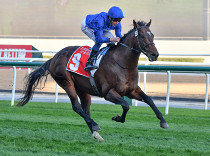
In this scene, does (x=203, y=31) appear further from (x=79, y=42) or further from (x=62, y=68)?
(x=62, y=68)

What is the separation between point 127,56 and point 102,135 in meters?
1.00

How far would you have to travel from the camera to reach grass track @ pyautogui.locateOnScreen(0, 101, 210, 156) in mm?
4840

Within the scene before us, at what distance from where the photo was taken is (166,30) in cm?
2147

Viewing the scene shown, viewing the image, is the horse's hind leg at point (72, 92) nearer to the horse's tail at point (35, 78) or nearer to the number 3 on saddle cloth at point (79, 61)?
the number 3 on saddle cloth at point (79, 61)

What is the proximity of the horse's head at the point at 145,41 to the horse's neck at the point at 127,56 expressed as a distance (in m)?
0.13

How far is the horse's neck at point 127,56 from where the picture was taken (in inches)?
229

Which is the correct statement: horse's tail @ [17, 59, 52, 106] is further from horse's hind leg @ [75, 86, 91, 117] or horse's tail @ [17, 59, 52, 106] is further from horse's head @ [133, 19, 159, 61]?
horse's head @ [133, 19, 159, 61]

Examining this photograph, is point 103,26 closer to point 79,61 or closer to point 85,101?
point 79,61

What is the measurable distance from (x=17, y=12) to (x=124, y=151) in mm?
19748

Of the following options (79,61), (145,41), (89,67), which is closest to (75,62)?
(79,61)

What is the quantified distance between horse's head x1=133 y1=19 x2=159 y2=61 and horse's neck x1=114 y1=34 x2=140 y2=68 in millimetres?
130

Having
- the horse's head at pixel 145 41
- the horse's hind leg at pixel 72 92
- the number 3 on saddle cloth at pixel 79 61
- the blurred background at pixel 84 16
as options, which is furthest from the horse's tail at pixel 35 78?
the blurred background at pixel 84 16

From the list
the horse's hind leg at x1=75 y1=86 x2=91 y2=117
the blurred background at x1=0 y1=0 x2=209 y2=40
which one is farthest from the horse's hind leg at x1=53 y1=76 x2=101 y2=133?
the blurred background at x1=0 y1=0 x2=209 y2=40

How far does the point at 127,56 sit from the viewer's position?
586cm
